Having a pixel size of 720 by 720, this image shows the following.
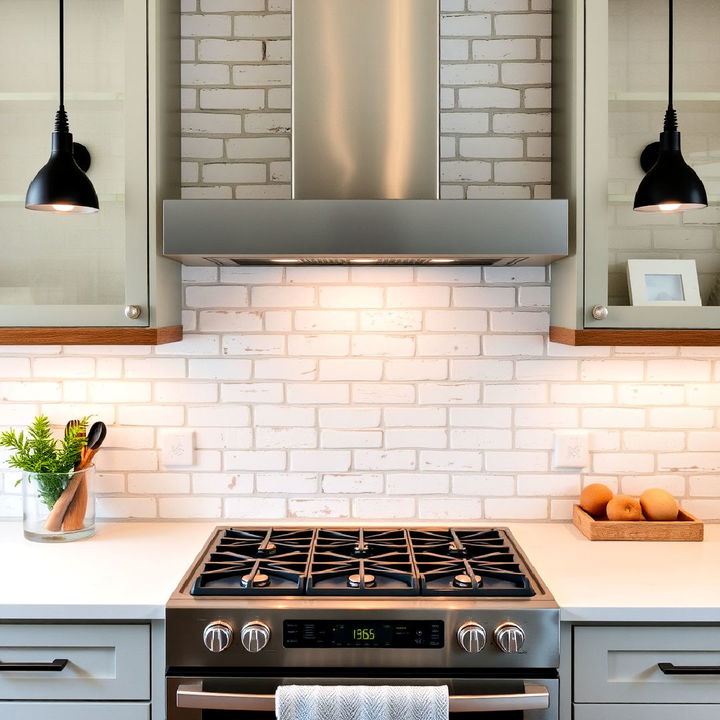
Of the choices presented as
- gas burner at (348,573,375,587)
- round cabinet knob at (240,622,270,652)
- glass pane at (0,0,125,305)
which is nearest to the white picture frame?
gas burner at (348,573,375,587)

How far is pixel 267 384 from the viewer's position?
7.14 ft

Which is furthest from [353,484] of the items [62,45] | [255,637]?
[62,45]

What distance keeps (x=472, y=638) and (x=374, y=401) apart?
844 millimetres

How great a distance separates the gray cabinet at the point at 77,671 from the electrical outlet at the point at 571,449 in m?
1.27

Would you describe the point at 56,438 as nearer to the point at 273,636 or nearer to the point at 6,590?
the point at 6,590

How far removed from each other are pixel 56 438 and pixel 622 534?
5.52 feet

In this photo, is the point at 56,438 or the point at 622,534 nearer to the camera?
the point at 622,534

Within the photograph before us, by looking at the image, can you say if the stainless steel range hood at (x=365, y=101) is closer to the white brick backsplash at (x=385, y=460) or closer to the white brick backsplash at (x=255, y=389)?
the white brick backsplash at (x=255, y=389)

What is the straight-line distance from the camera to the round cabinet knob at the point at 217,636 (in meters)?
1.50

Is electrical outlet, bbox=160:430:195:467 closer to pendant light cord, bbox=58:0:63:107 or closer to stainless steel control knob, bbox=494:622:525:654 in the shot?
pendant light cord, bbox=58:0:63:107

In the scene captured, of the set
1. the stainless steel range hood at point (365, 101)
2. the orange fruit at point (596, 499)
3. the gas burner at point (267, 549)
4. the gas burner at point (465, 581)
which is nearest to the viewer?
the gas burner at point (465, 581)

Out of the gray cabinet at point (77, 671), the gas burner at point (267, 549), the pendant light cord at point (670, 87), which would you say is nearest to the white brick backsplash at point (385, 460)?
the gas burner at point (267, 549)

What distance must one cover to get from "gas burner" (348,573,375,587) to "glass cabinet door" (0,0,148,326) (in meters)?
0.82

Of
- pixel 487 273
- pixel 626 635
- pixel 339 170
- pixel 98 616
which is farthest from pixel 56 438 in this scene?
pixel 626 635
